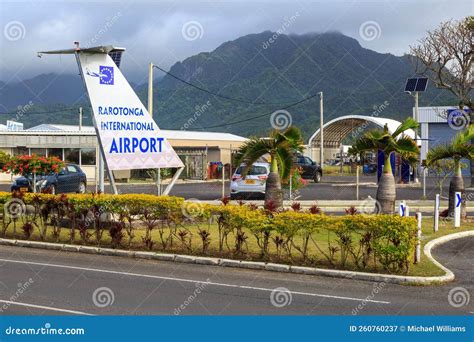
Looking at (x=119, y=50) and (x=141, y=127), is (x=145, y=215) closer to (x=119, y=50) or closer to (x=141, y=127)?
(x=141, y=127)

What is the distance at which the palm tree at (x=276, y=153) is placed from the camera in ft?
59.3

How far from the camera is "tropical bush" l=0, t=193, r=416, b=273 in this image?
13.0 m

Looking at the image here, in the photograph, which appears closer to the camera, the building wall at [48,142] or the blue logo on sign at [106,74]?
A: the blue logo on sign at [106,74]

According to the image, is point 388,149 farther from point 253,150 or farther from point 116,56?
point 116,56

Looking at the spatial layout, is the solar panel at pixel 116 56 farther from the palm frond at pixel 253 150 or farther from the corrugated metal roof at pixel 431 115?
the corrugated metal roof at pixel 431 115

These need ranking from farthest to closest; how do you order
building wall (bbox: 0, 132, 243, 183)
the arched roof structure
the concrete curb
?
the arched roof structure → building wall (bbox: 0, 132, 243, 183) → the concrete curb

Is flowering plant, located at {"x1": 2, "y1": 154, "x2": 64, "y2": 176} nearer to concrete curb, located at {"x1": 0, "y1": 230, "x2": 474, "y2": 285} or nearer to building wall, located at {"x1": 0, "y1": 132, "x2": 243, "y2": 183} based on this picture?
concrete curb, located at {"x1": 0, "y1": 230, "x2": 474, "y2": 285}

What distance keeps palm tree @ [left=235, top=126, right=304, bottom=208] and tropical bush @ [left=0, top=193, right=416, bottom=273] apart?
6.32 ft

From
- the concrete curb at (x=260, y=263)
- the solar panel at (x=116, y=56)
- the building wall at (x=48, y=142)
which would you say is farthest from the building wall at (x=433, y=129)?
the solar panel at (x=116, y=56)

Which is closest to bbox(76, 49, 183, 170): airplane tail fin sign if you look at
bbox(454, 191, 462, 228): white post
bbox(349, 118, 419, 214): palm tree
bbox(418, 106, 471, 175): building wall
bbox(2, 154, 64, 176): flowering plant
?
bbox(2, 154, 64, 176): flowering plant

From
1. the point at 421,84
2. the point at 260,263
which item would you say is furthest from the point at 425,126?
the point at 260,263

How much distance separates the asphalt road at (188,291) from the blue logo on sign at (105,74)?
591cm

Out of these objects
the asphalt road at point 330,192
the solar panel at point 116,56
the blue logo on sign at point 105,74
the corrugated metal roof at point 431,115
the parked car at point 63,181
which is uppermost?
the corrugated metal roof at point 431,115

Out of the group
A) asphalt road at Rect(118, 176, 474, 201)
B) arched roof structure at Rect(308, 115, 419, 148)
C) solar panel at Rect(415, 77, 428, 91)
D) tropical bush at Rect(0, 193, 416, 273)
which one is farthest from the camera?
arched roof structure at Rect(308, 115, 419, 148)
